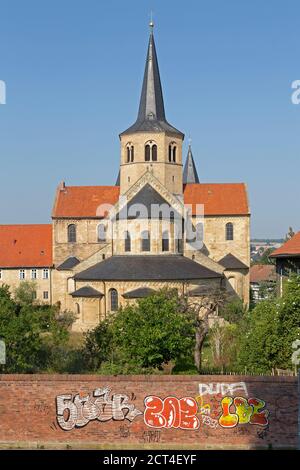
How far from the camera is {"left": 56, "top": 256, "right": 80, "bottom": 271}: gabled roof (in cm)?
6153

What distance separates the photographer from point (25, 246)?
216ft

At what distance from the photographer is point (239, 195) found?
6456cm

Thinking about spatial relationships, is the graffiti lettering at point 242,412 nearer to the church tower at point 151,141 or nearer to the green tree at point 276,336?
the green tree at point 276,336

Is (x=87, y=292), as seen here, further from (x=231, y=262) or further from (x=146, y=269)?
(x=231, y=262)

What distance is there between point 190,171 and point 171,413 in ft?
188

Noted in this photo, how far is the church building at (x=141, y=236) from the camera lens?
5003cm

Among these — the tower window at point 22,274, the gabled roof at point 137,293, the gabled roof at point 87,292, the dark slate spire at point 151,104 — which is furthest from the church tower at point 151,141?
the gabled roof at point 137,293

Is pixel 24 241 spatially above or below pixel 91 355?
above

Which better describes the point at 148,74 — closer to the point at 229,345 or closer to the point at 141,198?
the point at 141,198

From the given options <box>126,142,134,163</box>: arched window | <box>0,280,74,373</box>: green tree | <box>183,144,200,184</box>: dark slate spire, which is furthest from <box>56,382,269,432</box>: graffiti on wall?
<box>183,144,200,184</box>: dark slate spire

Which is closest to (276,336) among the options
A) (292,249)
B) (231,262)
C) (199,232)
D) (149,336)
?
(149,336)

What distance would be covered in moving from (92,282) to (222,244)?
649 inches

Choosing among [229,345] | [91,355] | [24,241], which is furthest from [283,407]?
[24,241]

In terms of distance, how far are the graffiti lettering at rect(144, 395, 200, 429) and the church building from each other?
90.8 ft
